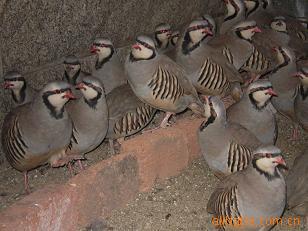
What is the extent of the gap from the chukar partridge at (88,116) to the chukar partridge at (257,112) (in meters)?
1.32

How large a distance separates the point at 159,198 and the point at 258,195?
113 centimetres

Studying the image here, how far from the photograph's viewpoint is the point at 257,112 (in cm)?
557

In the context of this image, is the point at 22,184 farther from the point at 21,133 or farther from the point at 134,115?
the point at 134,115

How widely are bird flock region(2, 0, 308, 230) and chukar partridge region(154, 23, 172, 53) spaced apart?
1 centimetres

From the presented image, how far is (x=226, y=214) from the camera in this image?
14.1ft

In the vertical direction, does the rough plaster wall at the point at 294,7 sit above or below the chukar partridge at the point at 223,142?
below

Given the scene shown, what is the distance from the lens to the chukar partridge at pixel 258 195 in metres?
4.18

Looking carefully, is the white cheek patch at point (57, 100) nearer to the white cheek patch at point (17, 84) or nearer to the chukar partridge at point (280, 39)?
the white cheek patch at point (17, 84)

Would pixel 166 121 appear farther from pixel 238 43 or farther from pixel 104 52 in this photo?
pixel 238 43

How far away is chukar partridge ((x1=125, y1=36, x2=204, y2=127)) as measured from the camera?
5.49 metres

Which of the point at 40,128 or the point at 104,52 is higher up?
the point at 104,52

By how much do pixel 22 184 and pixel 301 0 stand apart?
5.84m

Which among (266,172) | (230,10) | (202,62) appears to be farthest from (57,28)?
(230,10)

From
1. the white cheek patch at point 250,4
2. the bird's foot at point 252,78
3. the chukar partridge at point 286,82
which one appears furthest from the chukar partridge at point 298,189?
the white cheek patch at point 250,4
